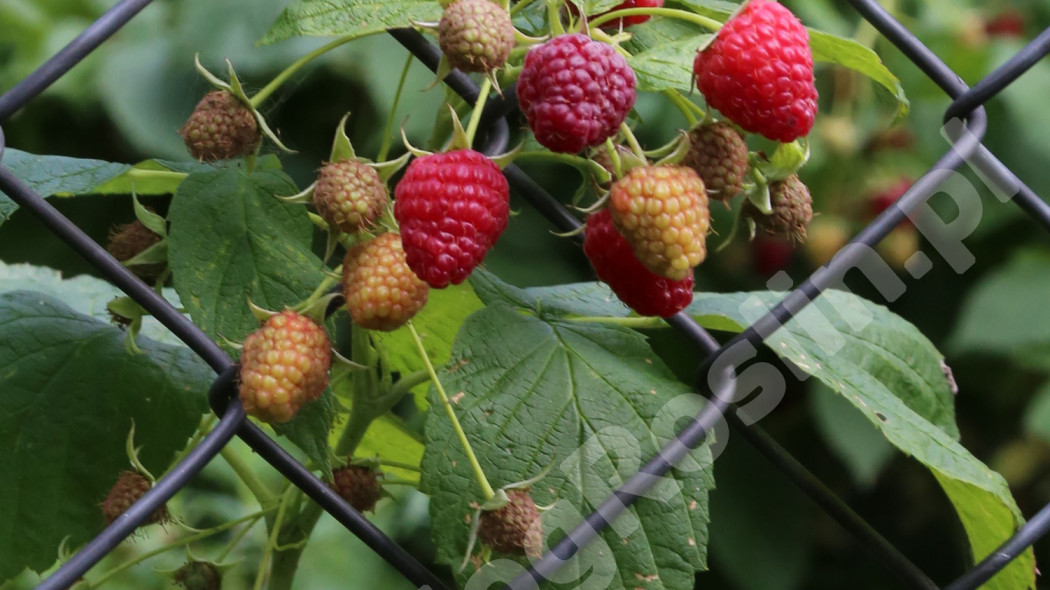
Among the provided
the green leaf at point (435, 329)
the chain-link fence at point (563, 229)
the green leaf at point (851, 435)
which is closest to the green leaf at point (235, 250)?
the chain-link fence at point (563, 229)

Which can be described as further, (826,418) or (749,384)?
(826,418)

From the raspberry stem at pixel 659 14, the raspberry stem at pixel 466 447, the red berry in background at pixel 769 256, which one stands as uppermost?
the raspberry stem at pixel 659 14

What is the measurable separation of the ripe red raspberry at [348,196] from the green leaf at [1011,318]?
1199 mm

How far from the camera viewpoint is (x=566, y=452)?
594mm

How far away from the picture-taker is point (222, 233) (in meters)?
0.62

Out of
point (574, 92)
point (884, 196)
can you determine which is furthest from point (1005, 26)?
point (574, 92)

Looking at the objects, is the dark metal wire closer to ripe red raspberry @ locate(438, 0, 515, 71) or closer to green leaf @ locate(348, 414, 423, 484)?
ripe red raspberry @ locate(438, 0, 515, 71)

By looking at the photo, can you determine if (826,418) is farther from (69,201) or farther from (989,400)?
(69,201)

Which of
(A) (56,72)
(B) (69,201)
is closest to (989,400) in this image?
(B) (69,201)

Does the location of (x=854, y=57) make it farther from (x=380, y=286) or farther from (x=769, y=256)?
(x=769, y=256)

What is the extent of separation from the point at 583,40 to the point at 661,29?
173 mm

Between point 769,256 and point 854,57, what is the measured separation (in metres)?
1.03

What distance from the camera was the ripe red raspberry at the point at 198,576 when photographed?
0.68 metres

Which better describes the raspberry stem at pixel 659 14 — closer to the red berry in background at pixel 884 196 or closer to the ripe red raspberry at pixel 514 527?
the ripe red raspberry at pixel 514 527
